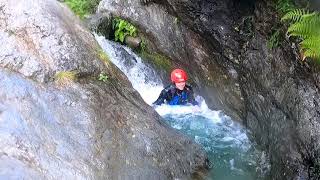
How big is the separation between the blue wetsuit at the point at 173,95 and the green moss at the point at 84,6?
4080mm

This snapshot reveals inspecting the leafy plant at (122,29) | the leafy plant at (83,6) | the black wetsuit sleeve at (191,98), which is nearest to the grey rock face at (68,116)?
the black wetsuit sleeve at (191,98)

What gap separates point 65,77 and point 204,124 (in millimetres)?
3286

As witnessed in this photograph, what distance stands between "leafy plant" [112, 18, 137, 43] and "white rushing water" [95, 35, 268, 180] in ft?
0.70

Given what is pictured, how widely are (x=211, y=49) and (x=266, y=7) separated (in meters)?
1.92

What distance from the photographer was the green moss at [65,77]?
6.29 metres

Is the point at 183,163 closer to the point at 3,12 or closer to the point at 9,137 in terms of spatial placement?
the point at 9,137

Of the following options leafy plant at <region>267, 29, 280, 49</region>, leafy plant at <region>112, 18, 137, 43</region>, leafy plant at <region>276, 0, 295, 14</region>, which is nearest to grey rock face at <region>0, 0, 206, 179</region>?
leafy plant at <region>267, 29, 280, 49</region>

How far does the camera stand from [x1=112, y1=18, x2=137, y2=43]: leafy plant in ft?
34.3

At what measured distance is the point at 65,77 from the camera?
6367 mm

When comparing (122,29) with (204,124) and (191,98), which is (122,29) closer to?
(191,98)

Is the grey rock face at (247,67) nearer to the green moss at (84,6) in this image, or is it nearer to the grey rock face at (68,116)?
the green moss at (84,6)

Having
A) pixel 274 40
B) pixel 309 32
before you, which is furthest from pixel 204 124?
pixel 309 32

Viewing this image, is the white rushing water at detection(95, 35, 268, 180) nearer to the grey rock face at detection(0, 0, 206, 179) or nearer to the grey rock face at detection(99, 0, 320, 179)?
the grey rock face at detection(99, 0, 320, 179)

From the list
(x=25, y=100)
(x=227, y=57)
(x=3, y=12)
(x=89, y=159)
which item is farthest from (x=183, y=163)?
(x=3, y=12)
